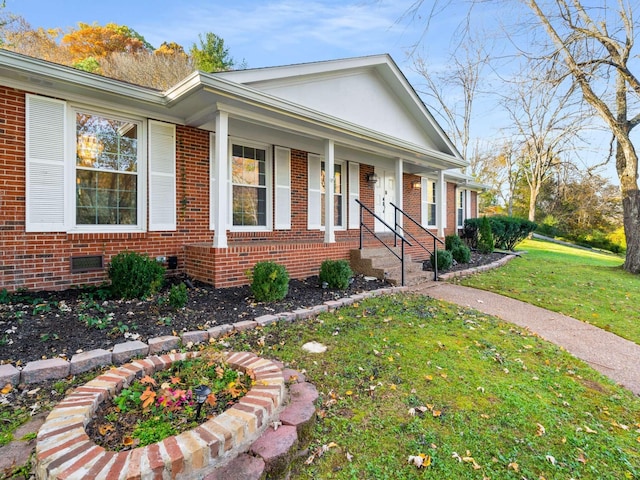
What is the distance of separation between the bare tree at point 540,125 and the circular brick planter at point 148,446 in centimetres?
953

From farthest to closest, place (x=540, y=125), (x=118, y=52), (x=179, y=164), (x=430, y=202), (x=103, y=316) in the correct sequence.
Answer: (x=540, y=125) → (x=118, y=52) → (x=430, y=202) → (x=179, y=164) → (x=103, y=316)

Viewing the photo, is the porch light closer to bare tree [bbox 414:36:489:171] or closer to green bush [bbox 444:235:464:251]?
green bush [bbox 444:235:464:251]

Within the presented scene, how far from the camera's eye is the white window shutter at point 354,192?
8.95m

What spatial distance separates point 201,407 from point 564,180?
98.2ft

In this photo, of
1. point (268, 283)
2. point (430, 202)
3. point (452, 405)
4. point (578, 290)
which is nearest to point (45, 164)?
point (268, 283)

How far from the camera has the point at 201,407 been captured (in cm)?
190

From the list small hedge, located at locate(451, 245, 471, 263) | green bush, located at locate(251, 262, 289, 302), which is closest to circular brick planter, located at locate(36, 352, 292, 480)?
green bush, located at locate(251, 262, 289, 302)

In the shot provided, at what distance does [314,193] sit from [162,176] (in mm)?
3456

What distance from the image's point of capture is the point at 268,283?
452cm

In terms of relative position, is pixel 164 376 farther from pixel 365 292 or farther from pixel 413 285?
pixel 413 285

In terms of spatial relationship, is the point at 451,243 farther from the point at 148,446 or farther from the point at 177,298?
the point at 148,446

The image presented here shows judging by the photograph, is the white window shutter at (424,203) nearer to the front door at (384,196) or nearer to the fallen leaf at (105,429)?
the front door at (384,196)

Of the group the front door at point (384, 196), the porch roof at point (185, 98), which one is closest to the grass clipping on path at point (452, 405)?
the porch roof at point (185, 98)

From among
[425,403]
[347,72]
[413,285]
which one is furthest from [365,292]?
[347,72]
